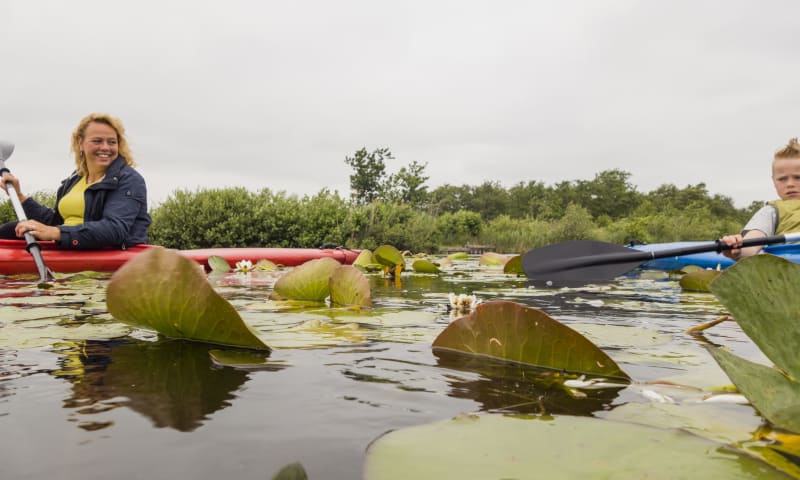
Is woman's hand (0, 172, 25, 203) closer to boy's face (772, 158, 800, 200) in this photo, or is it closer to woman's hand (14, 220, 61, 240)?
woman's hand (14, 220, 61, 240)

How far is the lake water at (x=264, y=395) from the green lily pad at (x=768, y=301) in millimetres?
118

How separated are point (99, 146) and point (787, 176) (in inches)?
205

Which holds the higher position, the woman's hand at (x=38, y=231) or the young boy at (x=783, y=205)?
the young boy at (x=783, y=205)

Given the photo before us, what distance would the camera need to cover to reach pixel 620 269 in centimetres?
262

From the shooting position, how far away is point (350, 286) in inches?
76.4

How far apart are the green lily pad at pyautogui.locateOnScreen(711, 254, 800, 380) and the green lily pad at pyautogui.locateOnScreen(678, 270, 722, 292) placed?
2.68 meters

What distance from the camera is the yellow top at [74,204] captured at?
414 centimetres

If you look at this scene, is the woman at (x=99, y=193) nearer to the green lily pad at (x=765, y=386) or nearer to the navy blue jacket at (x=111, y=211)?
the navy blue jacket at (x=111, y=211)

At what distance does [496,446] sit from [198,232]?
30.4 ft

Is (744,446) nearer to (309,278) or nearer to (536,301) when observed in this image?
(309,278)

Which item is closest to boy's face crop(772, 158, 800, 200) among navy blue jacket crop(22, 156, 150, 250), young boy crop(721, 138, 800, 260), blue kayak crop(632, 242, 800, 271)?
young boy crop(721, 138, 800, 260)

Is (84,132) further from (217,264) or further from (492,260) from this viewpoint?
(492,260)

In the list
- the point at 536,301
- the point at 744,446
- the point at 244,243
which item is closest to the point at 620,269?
the point at 536,301

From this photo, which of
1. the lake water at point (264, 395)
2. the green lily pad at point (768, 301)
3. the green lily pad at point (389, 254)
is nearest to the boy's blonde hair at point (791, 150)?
the lake water at point (264, 395)
